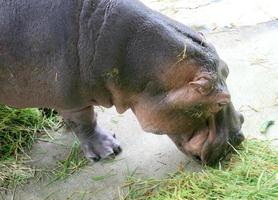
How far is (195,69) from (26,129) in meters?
1.18

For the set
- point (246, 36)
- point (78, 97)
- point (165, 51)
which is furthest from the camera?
point (246, 36)

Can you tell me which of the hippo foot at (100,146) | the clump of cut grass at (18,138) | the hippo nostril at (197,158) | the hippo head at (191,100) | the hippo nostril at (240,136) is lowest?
the clump of cut grass at (18,138)

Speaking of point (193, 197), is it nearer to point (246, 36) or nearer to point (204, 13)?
point (246, 36)

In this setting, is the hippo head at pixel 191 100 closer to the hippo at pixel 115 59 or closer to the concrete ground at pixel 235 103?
the hippo at pixel 115 59

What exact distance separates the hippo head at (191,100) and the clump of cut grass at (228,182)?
13cm

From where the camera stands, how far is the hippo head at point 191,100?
2.21 meters

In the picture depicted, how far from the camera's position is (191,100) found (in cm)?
224

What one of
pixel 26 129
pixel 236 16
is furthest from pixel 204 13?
pixel 26 129

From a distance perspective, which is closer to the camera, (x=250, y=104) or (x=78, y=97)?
(x=78, y=97)

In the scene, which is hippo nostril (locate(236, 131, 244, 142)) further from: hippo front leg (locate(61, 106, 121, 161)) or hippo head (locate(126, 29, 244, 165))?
hippo front leg (locate(61, 106, 121, 161))

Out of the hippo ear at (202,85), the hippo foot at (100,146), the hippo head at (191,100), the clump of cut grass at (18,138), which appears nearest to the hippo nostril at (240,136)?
the hippo head at (191,100)

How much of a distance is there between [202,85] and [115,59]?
37 centimetres

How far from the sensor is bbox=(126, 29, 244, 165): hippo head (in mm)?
2211

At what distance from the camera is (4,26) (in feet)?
7.39
